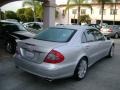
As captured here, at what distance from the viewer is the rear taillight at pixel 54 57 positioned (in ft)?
16.8

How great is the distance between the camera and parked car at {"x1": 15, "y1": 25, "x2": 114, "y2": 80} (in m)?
5.12

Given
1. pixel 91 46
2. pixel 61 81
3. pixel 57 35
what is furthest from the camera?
pixel 91 46

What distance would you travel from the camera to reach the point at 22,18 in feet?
192

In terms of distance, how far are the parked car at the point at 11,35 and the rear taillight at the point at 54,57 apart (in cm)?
417

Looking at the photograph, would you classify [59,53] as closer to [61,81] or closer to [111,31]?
[61,81]

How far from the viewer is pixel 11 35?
30.7 ft

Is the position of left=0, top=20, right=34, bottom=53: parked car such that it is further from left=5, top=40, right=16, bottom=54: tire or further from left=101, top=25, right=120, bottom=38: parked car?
left=101, top=25, right=120, bottom=38: parked car

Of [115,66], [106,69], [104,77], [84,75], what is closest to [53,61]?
[84,75]

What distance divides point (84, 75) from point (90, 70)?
3.01 feet

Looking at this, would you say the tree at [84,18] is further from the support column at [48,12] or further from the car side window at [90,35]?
the car side window at [90,35]

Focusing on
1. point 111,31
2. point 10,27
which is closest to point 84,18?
point 111,31

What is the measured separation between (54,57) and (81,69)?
4.14 ft

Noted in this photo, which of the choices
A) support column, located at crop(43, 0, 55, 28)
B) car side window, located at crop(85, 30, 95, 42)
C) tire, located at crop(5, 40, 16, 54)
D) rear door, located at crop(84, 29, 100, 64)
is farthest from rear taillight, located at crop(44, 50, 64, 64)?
support column, located at crop(43, 0, 55, 28)

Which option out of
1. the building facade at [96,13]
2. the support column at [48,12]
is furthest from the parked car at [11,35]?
the building facade at [96,13]
